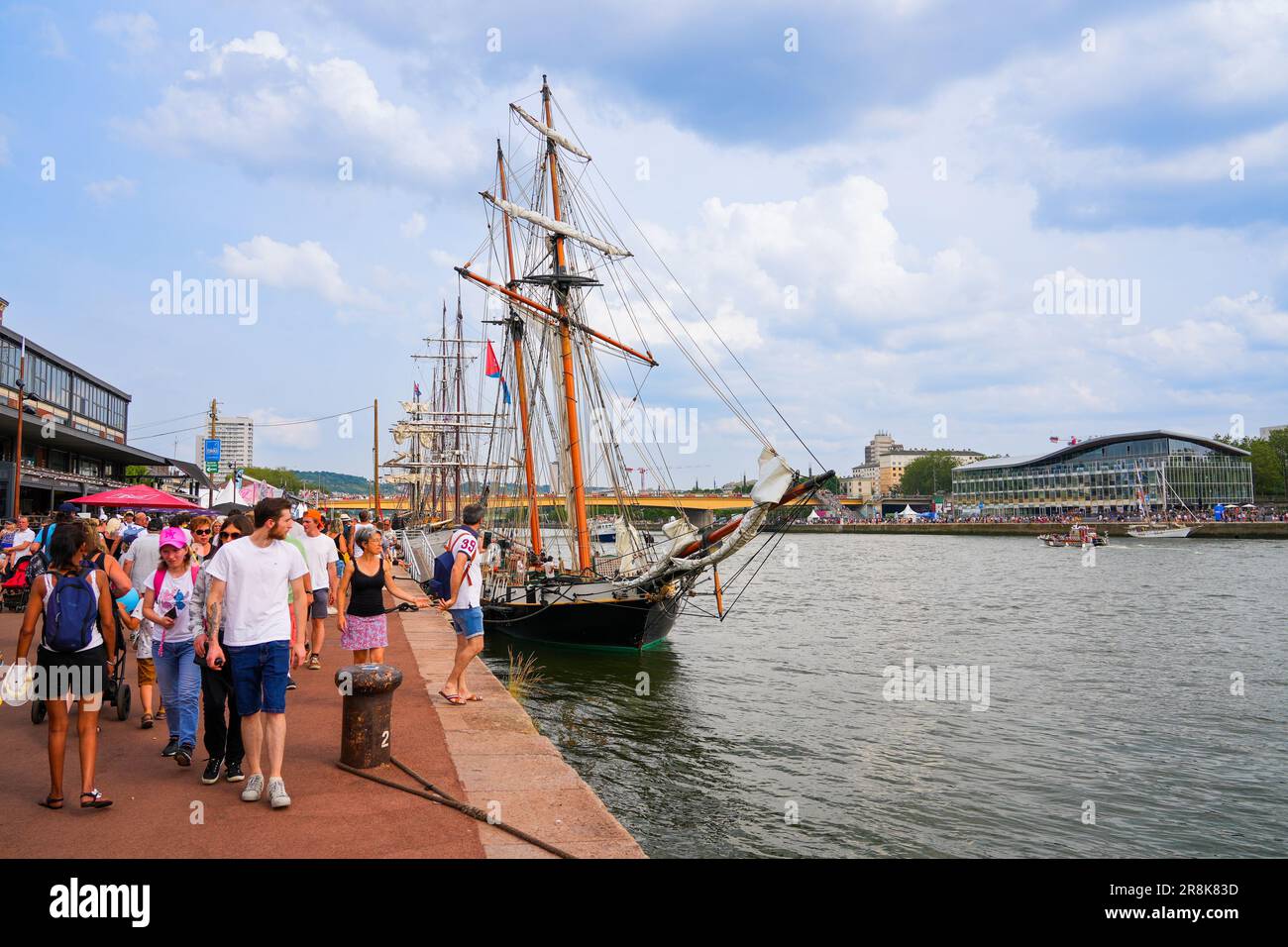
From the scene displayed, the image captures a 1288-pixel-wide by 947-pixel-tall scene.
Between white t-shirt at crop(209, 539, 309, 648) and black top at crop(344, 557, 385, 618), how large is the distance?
3133 millimetres

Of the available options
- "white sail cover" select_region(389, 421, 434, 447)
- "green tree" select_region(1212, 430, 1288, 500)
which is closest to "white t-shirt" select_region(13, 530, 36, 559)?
"white sail cover" select_region(389, 421, 434, 447)

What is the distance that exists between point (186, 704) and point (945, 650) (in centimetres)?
2071

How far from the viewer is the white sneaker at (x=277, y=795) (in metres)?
5.66

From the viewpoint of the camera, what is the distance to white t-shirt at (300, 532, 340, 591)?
10609 mm

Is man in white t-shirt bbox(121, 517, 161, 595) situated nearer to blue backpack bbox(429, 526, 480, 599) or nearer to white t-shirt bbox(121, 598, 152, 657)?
white t-shirt bbox(121, 598, 152, 657)

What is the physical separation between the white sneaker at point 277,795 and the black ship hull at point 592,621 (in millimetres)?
14648

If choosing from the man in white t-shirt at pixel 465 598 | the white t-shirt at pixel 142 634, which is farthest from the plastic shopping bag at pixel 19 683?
the man in white t-shirt at pixel 465 598

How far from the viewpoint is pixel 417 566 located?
34.2 m

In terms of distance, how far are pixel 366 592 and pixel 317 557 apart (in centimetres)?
207

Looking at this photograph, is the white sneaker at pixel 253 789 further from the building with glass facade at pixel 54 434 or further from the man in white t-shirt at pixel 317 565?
the building with glass facade at pixel 54 434

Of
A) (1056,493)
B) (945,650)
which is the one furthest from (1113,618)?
(1056,493)

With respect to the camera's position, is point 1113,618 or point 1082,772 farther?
point 1113,618
